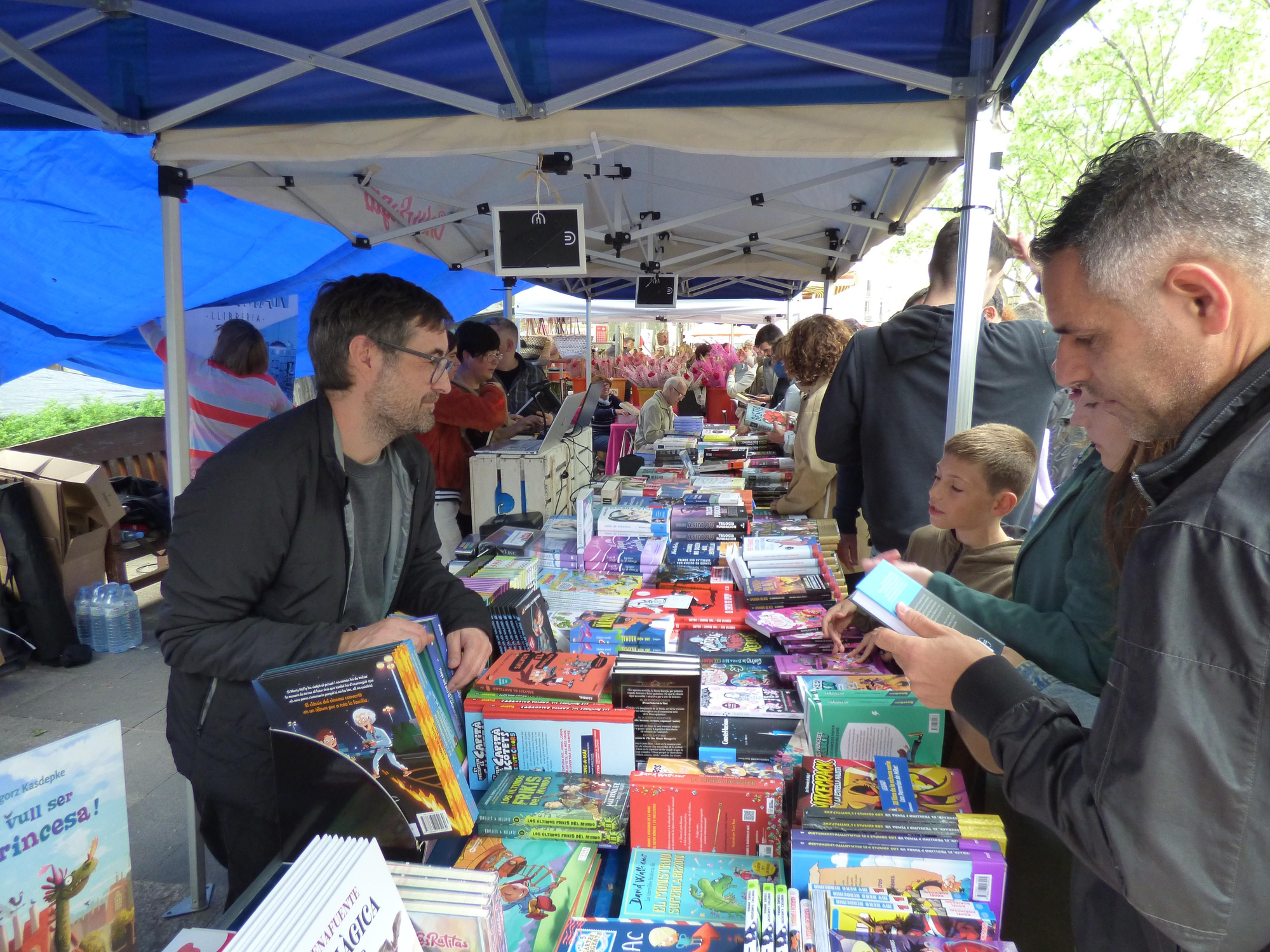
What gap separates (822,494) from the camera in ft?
13.0

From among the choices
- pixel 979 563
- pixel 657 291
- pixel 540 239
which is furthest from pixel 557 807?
pixel 657 291

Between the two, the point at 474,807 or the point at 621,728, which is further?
the point at 621,728

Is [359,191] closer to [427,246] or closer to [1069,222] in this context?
[427,246]

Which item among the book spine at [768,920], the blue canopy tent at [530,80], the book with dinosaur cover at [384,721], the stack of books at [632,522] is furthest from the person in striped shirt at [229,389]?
the book spine at [768,920]

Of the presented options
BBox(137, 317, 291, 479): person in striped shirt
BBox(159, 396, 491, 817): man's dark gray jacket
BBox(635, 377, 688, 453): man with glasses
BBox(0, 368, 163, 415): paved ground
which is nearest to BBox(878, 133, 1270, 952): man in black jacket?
BBox(159, 396, 491, 817): man's dark gray jacket

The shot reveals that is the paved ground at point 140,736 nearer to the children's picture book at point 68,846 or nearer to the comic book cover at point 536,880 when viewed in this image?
the comic book cover at point 536,880

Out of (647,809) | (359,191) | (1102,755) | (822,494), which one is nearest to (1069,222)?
(1102,755)

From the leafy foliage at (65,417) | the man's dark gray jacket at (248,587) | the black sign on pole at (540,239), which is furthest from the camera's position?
the leafy foliage at (65,417)

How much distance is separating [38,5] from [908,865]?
3.10m

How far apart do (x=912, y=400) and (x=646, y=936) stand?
235 cm

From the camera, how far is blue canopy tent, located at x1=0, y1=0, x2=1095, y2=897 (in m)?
2.25

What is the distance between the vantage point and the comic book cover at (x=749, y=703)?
1685 mm

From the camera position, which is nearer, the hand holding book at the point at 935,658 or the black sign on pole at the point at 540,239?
the hand holding book at the point at 935,658

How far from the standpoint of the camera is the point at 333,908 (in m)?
0.81
